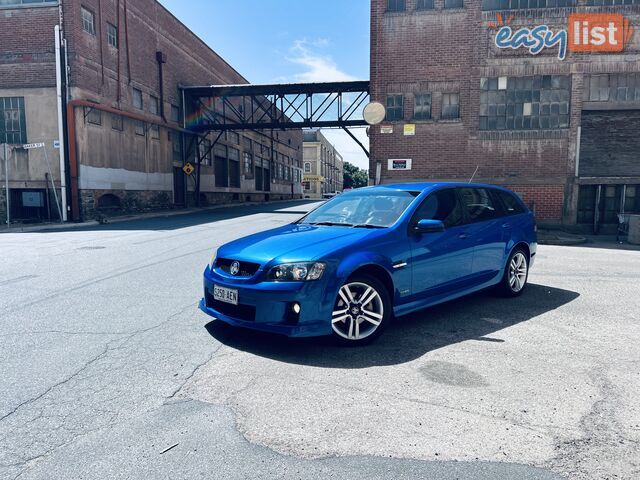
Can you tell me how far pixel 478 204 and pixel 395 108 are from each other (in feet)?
41.1

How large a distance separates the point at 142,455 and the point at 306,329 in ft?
5.45

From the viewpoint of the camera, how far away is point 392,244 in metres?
4.35

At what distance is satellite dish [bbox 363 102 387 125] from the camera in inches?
675

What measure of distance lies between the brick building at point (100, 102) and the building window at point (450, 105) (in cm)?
1573

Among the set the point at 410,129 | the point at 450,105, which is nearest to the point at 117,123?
the point at 410,129

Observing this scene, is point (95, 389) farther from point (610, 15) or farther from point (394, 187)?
point (610, 15)

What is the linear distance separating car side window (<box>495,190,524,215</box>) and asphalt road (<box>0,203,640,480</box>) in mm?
1329

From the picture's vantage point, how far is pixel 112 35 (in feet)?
74.9

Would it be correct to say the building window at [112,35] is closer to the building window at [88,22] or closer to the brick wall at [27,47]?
the building window at [88,22]

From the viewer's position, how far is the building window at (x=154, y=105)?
26438mm

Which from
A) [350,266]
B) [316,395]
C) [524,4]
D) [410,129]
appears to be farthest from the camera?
[410,129]

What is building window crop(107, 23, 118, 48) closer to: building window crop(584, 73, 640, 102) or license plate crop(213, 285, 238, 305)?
building window crop(584, 73, 640, 102)

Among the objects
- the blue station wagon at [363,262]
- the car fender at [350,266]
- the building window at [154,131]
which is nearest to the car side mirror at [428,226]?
the blue station wagon at [363,262]

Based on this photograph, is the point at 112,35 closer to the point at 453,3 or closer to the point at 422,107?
the point at 422,107
